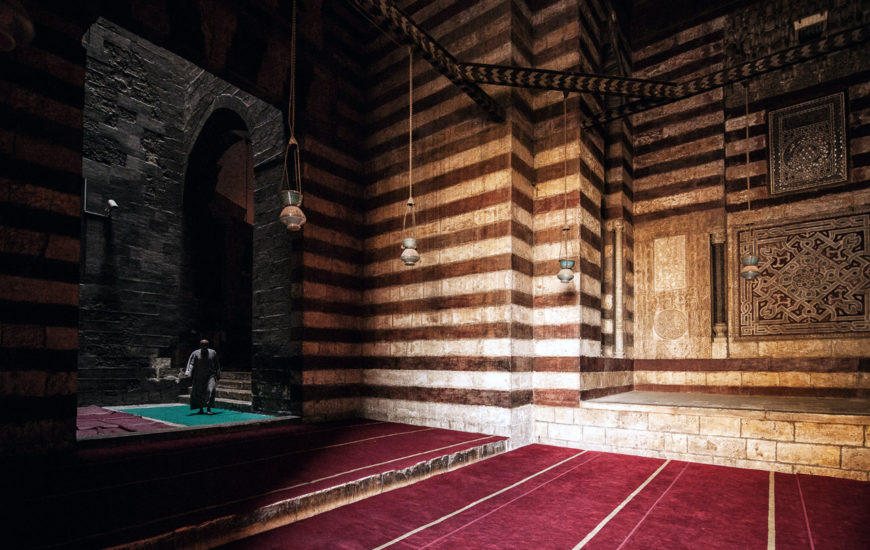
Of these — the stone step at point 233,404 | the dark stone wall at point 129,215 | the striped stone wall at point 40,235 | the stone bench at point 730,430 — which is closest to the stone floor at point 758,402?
the stone bench at point 730,430

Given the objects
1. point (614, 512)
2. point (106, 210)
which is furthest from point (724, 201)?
point (106, 210)

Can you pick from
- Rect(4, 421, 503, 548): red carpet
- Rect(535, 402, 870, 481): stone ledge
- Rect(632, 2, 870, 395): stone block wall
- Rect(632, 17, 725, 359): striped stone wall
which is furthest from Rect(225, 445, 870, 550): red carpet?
Rect(632, 17, 725, 359): striped stone wall

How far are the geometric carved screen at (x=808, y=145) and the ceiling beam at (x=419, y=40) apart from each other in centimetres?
365

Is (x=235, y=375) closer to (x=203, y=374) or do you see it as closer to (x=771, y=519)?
(x=203, y=374)

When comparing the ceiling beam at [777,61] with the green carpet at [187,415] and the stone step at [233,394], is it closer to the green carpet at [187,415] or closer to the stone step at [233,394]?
the green carpet at [187,415]

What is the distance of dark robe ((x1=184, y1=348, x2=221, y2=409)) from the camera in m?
7.46

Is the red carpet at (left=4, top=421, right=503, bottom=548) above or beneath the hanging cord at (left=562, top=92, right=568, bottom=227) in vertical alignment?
beneath

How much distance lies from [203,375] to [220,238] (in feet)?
16.6

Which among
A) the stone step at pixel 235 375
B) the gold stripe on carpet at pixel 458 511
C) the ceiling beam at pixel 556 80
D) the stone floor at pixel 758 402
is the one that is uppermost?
the ceiling beam at pixel 556 80

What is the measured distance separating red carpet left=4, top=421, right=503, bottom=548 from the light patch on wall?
11.4ft

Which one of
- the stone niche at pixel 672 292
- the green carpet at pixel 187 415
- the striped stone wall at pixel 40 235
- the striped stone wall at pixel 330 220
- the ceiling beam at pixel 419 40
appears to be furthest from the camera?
the green carpet at pixel 187 415

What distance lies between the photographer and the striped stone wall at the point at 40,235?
3680 millimetres

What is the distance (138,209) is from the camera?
936 cm

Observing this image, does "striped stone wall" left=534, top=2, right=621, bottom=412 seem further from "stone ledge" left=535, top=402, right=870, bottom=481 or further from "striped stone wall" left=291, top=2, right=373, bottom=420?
"striped stone wall" left=291, top=2, right=373, bottom=420
